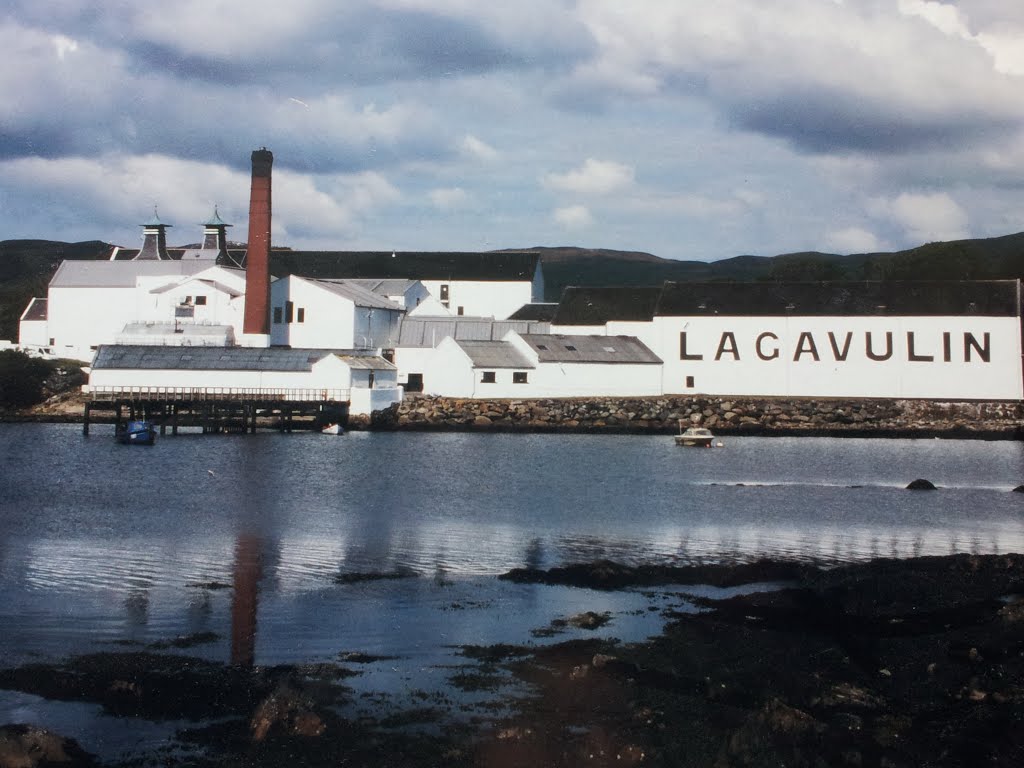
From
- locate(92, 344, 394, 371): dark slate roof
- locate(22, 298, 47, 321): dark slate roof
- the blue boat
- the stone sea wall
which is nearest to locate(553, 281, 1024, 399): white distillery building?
the stone sea wall

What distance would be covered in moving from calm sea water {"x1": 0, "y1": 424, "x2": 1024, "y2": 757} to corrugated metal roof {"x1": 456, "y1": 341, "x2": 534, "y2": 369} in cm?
1176

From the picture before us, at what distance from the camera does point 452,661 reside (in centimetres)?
1255

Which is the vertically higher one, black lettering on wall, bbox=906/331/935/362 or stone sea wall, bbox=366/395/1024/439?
black lettering on wall, bbox=906/331/935/362

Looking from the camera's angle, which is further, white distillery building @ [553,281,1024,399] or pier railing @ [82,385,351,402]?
white distillery building @ [553,281,1024,399]

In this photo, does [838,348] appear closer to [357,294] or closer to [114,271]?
[357,294]

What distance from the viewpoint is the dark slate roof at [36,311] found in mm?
74562

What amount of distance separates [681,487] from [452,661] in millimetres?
21030

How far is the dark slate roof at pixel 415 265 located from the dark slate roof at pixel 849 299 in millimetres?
22131

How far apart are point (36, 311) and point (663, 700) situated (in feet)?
238

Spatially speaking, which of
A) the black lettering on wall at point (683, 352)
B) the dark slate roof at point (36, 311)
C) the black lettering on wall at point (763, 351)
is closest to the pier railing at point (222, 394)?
the black lettering on wall at point (683, 352)

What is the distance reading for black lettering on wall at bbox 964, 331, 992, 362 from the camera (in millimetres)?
58344

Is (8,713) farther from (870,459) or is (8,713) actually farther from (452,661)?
(870,459)

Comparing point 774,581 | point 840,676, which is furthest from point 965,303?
point 840,676

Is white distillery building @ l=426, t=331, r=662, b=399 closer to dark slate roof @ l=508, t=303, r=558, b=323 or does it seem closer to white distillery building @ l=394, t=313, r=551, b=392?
white distillery building @ l=394, t=313, r=551, b=392
